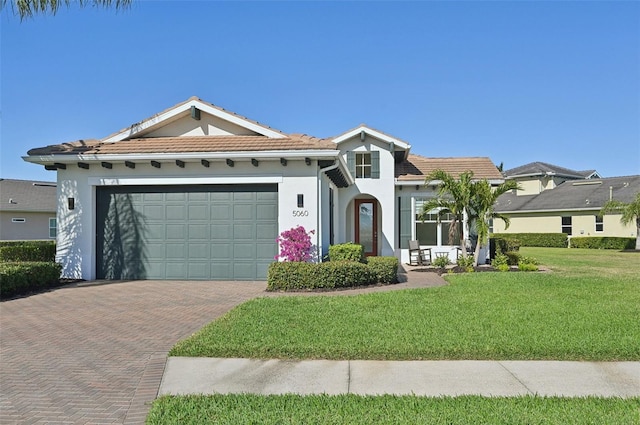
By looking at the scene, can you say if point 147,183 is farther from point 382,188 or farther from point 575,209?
point 575,209

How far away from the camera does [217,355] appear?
5.78m

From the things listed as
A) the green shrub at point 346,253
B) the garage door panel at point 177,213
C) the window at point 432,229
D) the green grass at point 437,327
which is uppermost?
the garage door panel at point 177,213

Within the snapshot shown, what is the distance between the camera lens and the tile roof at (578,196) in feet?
111

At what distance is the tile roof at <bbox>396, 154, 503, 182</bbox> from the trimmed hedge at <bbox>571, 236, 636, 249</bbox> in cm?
1719

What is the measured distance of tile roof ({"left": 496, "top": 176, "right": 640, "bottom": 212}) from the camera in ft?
111

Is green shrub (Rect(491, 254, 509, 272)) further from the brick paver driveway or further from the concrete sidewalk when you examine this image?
the concrete sidewalk

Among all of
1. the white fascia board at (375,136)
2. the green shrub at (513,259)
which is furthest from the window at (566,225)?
the white fascia board at (375,136)

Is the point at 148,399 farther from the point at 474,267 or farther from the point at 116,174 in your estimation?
the point at 474,267

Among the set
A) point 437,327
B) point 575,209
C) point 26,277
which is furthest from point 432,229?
point 575,209

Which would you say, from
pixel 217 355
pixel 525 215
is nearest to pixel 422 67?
pixel 217 355

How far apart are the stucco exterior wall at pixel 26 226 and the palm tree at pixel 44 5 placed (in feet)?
81.3

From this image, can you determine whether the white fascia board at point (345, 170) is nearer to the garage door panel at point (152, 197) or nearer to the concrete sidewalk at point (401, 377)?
the garage door panel at point (152, 197)

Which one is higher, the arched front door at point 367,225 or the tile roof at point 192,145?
the tile roof at point 192,145

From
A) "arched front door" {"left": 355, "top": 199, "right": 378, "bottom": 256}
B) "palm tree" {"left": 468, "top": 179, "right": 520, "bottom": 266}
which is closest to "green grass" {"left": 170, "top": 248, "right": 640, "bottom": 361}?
"palm tree" {"left": 468, "top": 179, "right": 520, "bottom": 266}
